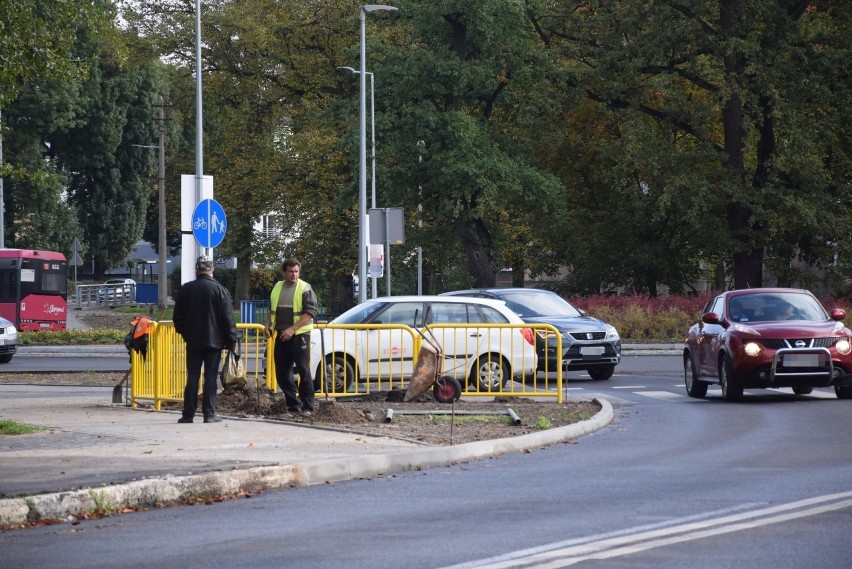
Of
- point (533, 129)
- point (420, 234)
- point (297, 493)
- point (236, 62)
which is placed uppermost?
point (236, 62)

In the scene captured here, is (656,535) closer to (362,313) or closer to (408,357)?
(408,357)

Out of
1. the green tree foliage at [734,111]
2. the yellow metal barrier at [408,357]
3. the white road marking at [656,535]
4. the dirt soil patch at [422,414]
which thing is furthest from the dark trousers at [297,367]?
the green tree foliage at [734,111]

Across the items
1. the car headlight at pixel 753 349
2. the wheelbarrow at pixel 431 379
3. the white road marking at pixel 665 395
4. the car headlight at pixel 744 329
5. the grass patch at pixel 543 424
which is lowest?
the white road marking at pixel 665 395

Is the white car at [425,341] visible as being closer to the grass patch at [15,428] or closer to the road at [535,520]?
the grass patch at [15,428]

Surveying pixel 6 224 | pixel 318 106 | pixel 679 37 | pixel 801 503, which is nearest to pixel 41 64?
pixel 801 503

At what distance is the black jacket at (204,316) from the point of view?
15.7 meters

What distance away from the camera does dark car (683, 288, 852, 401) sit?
1975 centimetres

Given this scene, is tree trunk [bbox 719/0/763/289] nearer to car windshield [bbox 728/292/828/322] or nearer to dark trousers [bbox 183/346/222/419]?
car windshield [bbox 728/292/828/322]

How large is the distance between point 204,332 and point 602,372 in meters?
12.3

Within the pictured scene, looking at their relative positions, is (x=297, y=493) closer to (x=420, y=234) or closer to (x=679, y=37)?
(x=679, y=37)

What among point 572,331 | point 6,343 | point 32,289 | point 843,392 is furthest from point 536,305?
point 32,289

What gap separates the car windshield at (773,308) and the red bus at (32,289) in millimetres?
32700

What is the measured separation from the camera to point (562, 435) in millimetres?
15172

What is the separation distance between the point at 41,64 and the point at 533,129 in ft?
84.3
